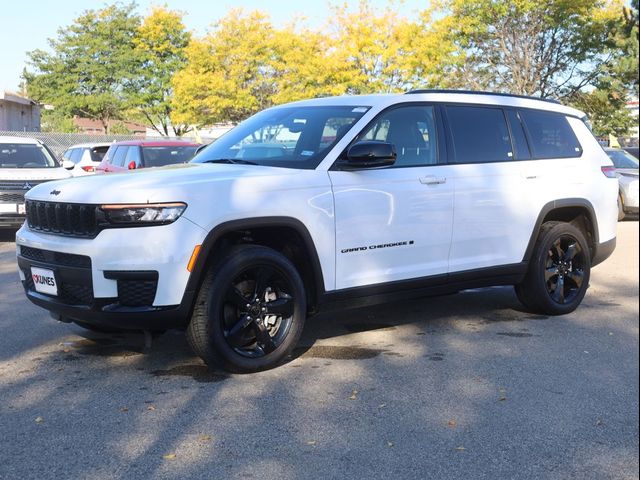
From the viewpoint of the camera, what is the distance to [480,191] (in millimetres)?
5891

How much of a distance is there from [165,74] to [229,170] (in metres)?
44.7

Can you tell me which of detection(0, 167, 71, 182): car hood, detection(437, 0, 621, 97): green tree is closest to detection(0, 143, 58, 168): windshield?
detection(0, 167, 71, 182): car hood

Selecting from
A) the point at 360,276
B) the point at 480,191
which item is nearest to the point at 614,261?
the point at 480,191

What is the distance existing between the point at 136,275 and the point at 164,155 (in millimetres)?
8939

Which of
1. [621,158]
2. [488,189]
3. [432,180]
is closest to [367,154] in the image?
[432,180]

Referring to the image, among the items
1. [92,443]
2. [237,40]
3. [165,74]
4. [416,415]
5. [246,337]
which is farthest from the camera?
[165,74]

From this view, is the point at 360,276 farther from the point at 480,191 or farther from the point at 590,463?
the point at 590,463

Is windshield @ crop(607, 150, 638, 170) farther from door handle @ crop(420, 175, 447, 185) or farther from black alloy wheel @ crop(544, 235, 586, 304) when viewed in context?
door handle @ crop(420, 175, 447, 185)

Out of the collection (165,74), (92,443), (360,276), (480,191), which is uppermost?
(165,74)

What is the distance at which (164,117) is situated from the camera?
49719 millimetres

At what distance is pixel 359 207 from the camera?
524 cm

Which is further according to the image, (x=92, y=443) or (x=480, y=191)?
(x=480, y=191)

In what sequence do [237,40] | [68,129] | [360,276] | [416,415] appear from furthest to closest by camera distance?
[68,129] → [237,40] → [360,276] → [416,415]

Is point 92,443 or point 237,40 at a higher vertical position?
point 237,40
